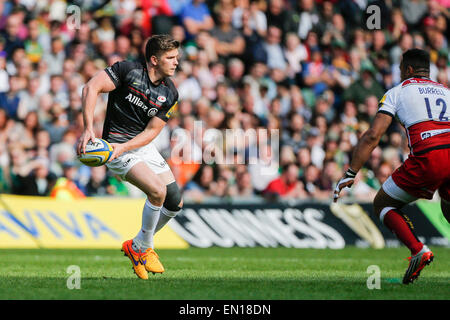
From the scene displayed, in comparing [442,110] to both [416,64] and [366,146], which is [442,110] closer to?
[416,64]

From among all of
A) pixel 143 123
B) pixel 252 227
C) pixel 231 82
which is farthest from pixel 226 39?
pixel 143 123

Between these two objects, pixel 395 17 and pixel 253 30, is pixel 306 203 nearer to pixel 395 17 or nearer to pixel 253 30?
pixel 253 30

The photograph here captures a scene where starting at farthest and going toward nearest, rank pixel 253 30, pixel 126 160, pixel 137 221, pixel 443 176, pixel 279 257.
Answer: pixel 253 30 → pixel 137 221 → pixel 279 257 → pixel 126 160 → pixel 443 176

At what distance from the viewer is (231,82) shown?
56.2ft

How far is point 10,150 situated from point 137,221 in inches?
104

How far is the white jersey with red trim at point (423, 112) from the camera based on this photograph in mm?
7562

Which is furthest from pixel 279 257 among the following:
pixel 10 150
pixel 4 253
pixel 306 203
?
pixel 10 150

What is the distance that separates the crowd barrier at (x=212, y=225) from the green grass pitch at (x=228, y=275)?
51cm

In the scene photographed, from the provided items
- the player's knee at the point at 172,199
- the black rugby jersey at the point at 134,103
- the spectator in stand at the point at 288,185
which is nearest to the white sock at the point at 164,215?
the player's knee at the point at 172,199

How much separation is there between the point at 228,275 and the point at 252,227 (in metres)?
5.41

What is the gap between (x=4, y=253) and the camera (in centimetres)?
1257

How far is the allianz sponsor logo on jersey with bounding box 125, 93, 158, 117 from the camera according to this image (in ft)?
28.0
